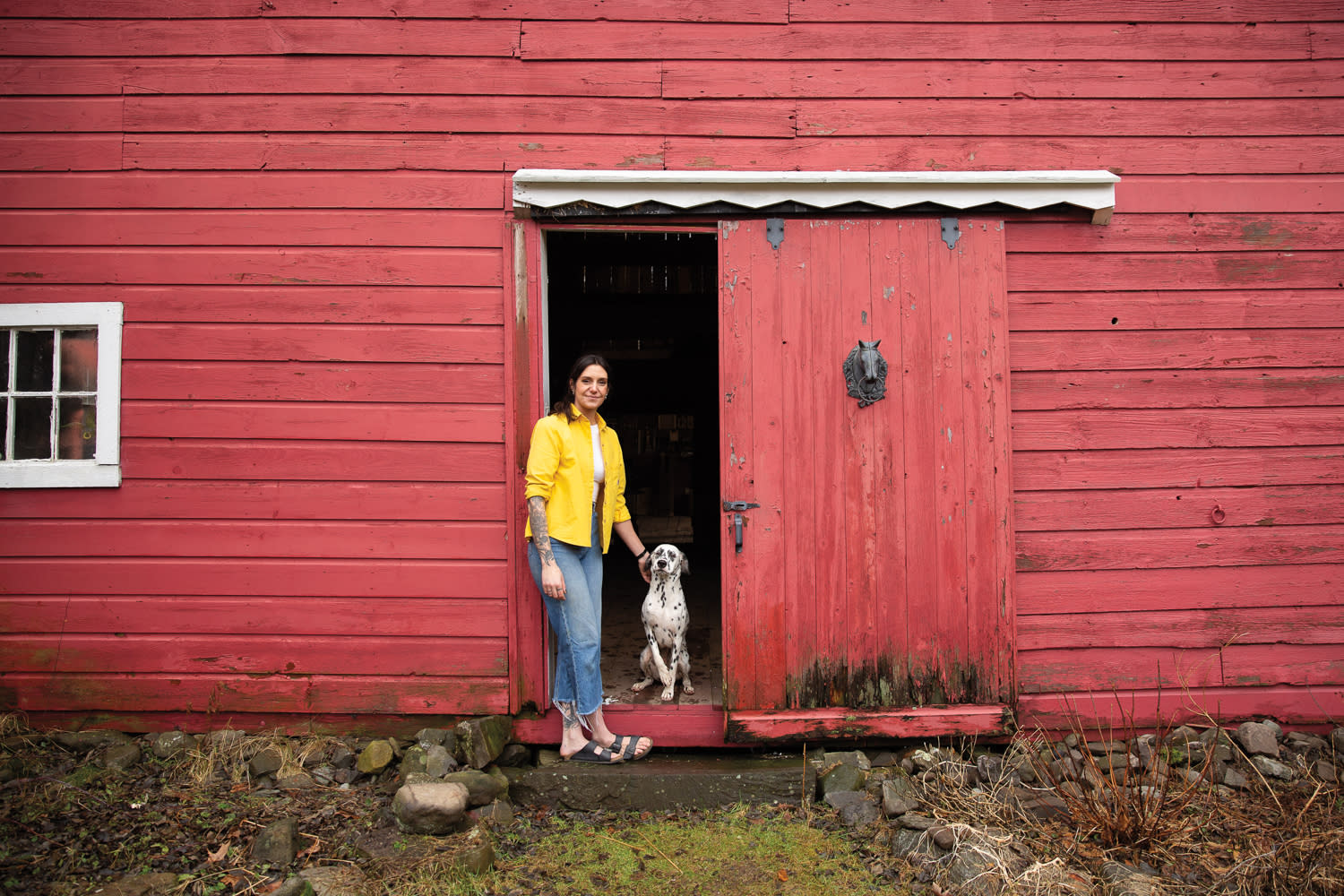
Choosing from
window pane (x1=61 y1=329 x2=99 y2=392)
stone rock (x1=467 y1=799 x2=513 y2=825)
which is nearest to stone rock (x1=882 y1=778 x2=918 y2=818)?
stone rock (x1=467 y1=799 x2=513 y2=825)

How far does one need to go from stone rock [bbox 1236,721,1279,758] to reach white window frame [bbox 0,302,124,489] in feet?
18.6

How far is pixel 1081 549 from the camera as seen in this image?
12.3 feet

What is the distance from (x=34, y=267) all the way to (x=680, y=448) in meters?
6.28

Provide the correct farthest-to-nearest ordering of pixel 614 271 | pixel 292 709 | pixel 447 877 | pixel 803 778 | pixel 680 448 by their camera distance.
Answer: pixel 680 448, pixel 614 271, pixel 292 709, pixel 803 778, pixel 447 877

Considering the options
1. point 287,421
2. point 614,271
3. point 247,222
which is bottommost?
point 287,421

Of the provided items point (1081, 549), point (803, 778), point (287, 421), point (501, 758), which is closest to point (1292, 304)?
point (1081, 549)

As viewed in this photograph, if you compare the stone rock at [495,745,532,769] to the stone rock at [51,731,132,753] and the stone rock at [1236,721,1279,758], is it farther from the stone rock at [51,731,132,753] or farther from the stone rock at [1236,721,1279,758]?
the stone rock at [1236,721,1279,758]

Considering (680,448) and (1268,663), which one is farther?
(680,448)

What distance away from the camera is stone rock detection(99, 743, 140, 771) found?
340cm

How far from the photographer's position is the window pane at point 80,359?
3723 millimetres

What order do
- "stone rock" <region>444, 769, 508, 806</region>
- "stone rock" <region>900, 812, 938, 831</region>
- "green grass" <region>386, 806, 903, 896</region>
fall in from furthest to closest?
1. "stone rock" <region>444, 769, 508, 806</region>
2. "stone rock" <region>900, 812, 938, 831</region>
3. "green grass" <region>386, 806, 903, 896</region>

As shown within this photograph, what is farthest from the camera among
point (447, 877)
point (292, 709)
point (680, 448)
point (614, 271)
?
point (680, 448)

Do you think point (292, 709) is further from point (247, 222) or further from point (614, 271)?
point (614, 271)

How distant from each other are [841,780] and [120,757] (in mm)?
3334
